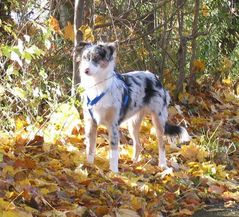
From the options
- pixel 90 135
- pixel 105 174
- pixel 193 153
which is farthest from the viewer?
pixel 193 153

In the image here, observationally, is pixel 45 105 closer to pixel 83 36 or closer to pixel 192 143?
pixel 83 36

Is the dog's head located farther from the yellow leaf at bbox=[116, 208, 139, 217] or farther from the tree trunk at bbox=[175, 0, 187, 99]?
the tree trunk at bbox=[175, 0, 187, 99]

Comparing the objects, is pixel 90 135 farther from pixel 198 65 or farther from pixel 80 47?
pixel 198 65

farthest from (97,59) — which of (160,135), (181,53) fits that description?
(181,53)

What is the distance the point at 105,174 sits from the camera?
5.38 meters

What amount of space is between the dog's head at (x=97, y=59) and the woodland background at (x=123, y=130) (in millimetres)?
408

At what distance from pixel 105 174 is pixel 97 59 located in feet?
4.06

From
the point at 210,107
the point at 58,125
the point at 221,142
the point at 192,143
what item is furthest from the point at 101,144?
the point at 210,107

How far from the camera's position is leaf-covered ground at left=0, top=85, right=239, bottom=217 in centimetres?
405

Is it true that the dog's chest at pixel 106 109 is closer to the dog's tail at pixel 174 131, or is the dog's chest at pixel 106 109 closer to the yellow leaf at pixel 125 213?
the dog's tail at pixel 174 131

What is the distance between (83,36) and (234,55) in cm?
557

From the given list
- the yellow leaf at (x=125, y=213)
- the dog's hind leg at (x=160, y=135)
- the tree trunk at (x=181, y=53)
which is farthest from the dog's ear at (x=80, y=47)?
the tree trunk at (x=181, y=53)

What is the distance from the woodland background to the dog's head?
41cm

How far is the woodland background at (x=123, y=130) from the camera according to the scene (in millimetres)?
4312
